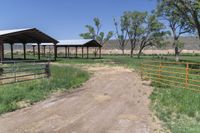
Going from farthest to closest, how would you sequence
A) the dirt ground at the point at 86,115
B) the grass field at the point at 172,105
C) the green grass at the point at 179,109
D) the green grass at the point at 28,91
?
the green grass at the point at 28,91
the grass field at the point at 172,105
the green grass at the point at 179,109
the dirt ground at the point at 86,115

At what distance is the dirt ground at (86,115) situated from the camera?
6805 mm

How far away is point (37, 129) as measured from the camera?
671cm

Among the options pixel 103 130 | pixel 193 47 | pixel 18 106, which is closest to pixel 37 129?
pixel 103 130

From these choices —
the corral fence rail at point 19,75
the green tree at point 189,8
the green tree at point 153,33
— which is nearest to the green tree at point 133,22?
the green tree at point 153,33

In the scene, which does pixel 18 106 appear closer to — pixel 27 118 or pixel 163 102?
pixel 27 118

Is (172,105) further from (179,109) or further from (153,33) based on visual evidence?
(153,33)

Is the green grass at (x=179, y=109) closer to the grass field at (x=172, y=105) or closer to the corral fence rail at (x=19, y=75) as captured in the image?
the grass field at (x=172, y=105)

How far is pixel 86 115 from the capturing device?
803 cm

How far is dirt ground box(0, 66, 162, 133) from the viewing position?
6.80 meters

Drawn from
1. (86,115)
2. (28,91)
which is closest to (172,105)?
(86,115)

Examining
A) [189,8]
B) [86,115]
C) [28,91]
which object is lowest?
[86,115]

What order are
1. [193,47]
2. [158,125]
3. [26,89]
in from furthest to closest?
[193,47]
[26,89]
[158,125]

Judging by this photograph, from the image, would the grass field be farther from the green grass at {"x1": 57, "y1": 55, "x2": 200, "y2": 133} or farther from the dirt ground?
the dirt ground

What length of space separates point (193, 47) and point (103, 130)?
98283 millimetres
